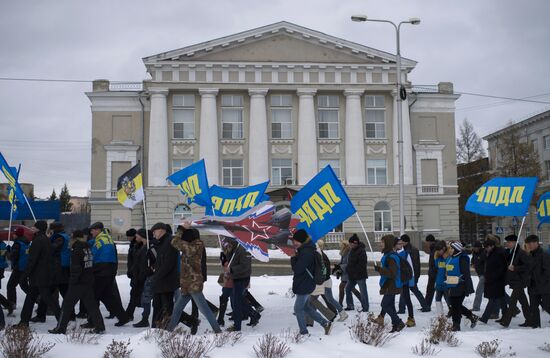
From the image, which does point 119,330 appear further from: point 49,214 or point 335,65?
point 335,65

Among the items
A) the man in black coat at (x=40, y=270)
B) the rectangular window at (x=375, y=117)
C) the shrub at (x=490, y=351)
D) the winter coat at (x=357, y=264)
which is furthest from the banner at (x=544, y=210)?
the rectangular window at (x=375, y=117)

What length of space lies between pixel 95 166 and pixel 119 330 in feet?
113

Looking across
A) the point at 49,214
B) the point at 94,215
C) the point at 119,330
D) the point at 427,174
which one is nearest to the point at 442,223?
the point at 427,174

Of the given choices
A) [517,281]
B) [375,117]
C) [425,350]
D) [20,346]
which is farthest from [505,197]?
[375,117]

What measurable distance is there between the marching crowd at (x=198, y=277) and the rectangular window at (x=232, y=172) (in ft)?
98.7

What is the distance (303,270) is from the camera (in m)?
9.31

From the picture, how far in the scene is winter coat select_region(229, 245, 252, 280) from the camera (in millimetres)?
10359

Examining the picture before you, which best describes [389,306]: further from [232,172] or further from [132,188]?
[232,172]

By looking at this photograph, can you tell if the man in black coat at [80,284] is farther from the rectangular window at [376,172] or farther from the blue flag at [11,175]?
the rectangular window at [376,172]

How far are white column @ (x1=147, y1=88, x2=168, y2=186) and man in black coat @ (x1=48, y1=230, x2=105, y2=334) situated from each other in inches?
1253

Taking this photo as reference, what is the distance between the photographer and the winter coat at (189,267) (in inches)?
361

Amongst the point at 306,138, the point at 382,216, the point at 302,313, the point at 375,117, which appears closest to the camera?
the point at 302,313

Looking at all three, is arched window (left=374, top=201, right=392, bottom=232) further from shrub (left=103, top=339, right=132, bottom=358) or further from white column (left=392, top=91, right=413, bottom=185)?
shrub (left=103, top=339, right=132, bottom=358)

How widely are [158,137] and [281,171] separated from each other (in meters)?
9.22
